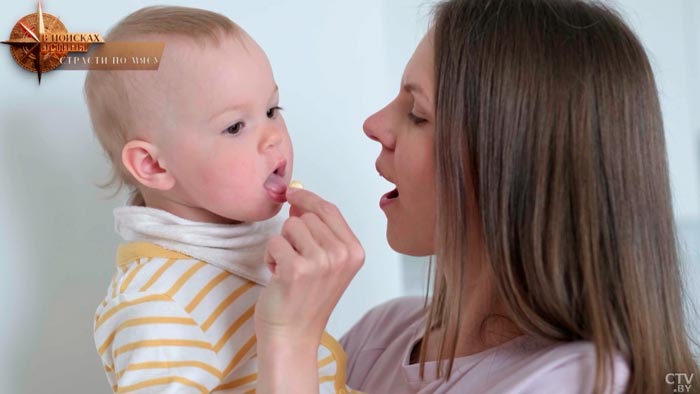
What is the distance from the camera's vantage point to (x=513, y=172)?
119 cm

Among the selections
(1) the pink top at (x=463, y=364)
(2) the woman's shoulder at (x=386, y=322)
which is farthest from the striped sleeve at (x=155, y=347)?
(2) the woman's shoulder at (x=386, y=322)

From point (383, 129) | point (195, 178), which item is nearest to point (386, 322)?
point (383, 129)

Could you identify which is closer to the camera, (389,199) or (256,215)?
(256,215)

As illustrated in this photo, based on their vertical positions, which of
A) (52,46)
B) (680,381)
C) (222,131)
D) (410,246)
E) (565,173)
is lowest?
(680,381)

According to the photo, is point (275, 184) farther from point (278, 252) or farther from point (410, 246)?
point (410, 246)

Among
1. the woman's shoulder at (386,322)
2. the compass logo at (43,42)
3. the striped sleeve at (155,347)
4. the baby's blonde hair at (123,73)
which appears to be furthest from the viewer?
the woman's shoulder at (386,322)

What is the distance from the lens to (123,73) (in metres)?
1.22

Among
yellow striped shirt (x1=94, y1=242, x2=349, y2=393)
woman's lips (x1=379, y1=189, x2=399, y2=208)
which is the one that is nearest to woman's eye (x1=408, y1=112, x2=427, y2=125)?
woman's lips (x1=379, y1=189, x2=399, y2=208)

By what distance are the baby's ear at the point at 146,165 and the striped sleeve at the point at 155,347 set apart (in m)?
0.17

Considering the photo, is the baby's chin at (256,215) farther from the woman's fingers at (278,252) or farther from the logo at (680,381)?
the logo at (680,381)

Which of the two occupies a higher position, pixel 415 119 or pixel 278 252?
pixel 415 119

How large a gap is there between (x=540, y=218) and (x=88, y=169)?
2.45ft

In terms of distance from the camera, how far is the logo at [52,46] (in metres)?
1.29

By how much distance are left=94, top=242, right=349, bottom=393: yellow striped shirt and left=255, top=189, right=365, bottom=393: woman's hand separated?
2.7 inches
